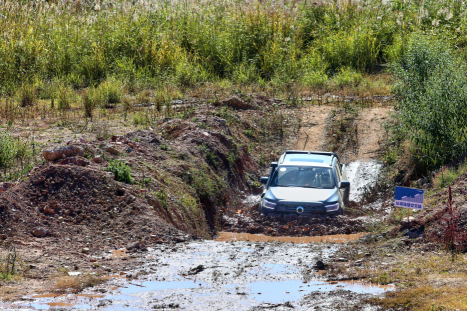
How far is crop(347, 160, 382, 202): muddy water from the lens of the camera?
1469 cm

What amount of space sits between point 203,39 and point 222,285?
1797 centimetres

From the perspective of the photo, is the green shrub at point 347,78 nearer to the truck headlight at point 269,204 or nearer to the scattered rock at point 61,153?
the truck headlight at point 269,204

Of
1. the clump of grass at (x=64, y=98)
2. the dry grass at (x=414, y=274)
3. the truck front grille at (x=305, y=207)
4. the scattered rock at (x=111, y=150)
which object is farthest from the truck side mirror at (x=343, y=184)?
the clump of grass at (x=64, y=98)

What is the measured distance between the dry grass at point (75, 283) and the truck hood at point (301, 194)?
16.3 ft

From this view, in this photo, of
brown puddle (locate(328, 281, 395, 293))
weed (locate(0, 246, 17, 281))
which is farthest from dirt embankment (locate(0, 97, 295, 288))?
brown puddle (locate(328, 281, 395, 293))

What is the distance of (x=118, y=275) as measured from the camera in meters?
7.27

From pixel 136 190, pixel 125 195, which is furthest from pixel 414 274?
pixel 136 190

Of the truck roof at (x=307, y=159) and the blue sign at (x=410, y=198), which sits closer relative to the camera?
the blue sign at (x=410, y=198)

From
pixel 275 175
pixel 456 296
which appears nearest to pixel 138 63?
pixel 275 175

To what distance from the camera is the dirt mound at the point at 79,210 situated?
27.6ft

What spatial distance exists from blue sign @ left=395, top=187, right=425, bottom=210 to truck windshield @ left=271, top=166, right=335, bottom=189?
325cm

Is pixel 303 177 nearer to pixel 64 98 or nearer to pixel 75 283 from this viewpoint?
pixel 75 283

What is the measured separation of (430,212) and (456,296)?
3.68 metres

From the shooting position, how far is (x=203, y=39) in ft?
77.1
